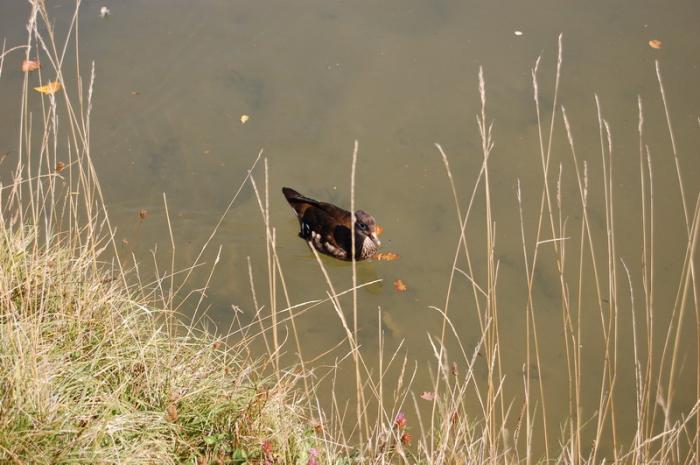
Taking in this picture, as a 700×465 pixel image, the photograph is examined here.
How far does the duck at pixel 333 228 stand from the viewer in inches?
183

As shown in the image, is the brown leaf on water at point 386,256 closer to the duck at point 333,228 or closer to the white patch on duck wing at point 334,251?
the duck at point 333,228

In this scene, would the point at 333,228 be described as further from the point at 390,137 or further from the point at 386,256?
the point at 390,137

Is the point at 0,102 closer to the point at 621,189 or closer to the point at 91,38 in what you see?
the point at 91,38

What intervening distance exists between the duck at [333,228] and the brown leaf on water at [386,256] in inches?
2.5

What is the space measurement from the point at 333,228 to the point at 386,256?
0.37m

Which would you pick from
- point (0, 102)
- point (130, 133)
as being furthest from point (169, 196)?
point (0, 102)

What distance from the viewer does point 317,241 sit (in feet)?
15.6

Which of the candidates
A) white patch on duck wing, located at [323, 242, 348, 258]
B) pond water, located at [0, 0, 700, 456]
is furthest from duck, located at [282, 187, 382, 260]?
pond water, located at [0, 0, 700, 456]

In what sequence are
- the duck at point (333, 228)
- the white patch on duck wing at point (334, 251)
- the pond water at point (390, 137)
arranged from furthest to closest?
1. the white patch on duck wing at point (334, 251)
2. the duck at point (333, 228)
3. the pond water at point (390, 137)

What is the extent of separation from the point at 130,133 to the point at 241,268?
56.1 inches

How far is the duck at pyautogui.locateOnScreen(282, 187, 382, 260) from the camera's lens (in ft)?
15.3

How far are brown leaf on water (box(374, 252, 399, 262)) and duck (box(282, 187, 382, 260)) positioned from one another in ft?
0.21

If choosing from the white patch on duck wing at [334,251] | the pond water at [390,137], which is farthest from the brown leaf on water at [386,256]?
the white patch on duck wing at [334,251]

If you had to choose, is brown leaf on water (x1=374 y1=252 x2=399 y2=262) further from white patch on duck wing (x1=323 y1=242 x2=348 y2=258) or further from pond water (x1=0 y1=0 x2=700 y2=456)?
white patch on duck wing (x1=323 y1=242 x2=348 y2=258)
